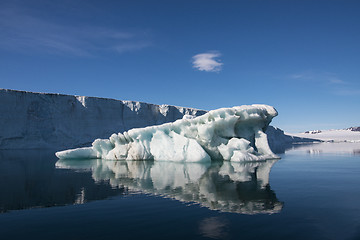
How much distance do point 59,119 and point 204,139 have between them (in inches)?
902

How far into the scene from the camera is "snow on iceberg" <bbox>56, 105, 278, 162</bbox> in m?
13.0

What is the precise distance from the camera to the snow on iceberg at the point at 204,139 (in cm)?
1298

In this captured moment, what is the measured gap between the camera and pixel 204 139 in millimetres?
13305

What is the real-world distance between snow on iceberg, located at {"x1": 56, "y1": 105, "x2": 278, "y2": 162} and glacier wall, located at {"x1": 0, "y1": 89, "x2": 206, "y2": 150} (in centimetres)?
1622

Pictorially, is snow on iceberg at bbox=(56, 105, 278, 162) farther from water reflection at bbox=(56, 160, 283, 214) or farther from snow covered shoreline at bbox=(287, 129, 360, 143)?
snow covered shoreline at bbox=(287, 129, 360, 143)

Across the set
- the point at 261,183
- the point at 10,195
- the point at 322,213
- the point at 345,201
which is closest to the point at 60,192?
the point at 10,195

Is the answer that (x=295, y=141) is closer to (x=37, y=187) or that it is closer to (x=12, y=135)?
(x=12, y=135)

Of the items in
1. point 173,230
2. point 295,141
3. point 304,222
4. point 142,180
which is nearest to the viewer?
point 173,230

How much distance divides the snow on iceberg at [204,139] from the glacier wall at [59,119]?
16224 mm

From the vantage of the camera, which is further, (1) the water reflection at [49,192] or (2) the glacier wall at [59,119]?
(2) the glacier wall at [59,119]

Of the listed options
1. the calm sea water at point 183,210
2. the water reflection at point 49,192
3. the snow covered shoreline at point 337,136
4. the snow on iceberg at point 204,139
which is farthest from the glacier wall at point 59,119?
the snow covered shoreline at point 337,136

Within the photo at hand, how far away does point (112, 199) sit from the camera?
5.34 metres

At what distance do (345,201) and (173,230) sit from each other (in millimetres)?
3496

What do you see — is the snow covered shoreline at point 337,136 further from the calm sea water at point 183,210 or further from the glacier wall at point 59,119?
the calm sea water at point 183,210
